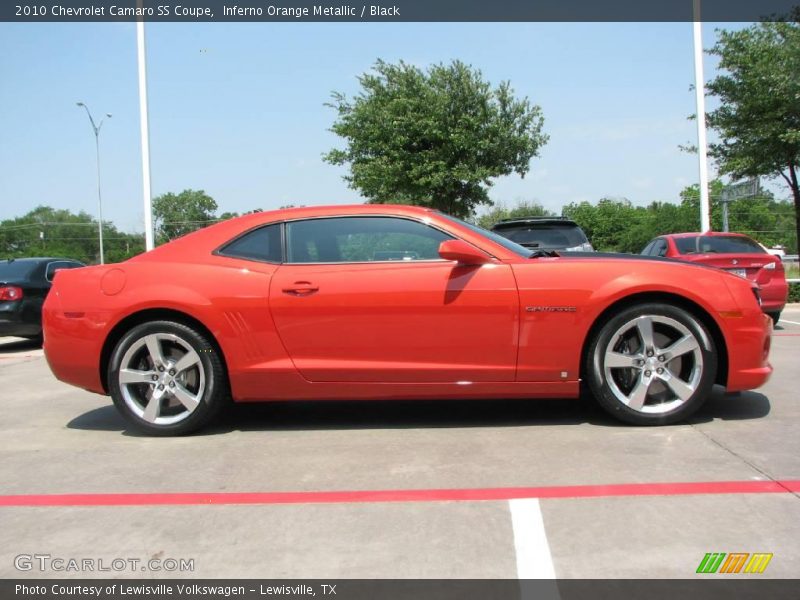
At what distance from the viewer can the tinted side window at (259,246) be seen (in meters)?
4.59

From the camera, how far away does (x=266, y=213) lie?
189 inches

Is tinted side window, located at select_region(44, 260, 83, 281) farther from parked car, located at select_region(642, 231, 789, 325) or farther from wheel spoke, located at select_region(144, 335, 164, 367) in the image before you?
parked car, located at select_region(642, 231, 789, 325)

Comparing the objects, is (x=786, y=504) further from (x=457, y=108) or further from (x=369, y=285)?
(x=457, y=108)

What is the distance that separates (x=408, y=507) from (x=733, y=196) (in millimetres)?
32333

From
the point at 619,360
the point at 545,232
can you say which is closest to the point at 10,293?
the point at 545,232

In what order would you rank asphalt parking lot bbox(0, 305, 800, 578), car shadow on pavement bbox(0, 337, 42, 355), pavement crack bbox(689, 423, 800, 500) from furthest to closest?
car shadow on pavement bbox(0, 337, 42, 355)
pavement crack bbox(689, 423, 800, 500)
asphalt parking lot bbox(0, 305, 800, 578)

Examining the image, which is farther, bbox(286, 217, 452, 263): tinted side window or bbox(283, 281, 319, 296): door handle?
bbox(286, 217, 452, 263): tinted side window

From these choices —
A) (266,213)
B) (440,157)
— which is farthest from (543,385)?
(440,157)

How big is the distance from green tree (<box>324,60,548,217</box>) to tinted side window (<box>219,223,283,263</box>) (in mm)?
16093

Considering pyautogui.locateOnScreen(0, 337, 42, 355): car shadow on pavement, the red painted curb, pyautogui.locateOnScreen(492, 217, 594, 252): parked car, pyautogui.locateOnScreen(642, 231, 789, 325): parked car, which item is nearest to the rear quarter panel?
the red painted curb

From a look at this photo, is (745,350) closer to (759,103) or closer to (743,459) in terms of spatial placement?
(743,459)

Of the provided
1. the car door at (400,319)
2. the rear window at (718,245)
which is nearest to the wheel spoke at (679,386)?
the car door at (400,319)

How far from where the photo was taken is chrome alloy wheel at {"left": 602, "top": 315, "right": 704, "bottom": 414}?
4.30 metres

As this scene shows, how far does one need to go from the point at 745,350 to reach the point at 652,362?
58 cm
